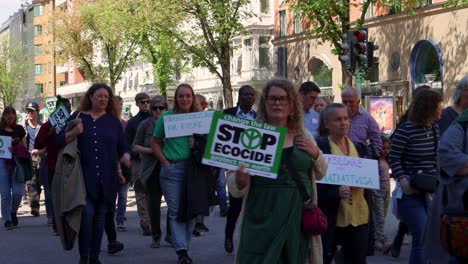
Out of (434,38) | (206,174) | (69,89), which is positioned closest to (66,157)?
(206,174)

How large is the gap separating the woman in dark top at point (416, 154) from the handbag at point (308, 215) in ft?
7.24

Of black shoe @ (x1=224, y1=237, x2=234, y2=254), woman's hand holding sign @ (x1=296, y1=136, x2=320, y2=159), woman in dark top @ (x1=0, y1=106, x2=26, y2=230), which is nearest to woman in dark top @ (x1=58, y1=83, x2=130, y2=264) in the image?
black shoe @ (x1=224, y1=237, x2=234, y2=254)

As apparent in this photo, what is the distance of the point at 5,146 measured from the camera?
14.8m

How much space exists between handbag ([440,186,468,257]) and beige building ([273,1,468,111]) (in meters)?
29.7

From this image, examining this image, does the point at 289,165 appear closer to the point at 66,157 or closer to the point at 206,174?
the point at 66,157

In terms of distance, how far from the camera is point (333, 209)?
7.38 m

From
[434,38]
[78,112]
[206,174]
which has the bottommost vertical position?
[206,174]

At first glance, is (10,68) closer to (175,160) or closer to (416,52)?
(416,52)

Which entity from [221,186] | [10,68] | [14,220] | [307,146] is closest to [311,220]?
[307,146]

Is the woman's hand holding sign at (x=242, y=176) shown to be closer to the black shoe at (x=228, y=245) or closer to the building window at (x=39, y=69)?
the black shoe at (x=228, y=245)

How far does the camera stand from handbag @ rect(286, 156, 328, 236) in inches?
235

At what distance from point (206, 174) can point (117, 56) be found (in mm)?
52252

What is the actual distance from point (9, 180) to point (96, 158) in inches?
238

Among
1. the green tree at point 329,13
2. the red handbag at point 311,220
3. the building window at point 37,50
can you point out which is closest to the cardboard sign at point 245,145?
the red handbag at point 311,220
